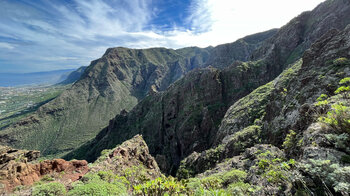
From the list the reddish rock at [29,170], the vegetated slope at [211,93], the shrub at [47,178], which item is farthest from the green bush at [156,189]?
the vegetated slope at [211,93]

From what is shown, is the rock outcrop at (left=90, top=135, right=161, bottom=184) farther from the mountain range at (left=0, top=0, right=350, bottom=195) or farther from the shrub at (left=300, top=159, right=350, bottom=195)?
the shrub at (left=300, top=159, right=350, bottom=195)

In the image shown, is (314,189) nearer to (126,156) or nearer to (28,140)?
(126,156)

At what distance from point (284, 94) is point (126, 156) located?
1147 inches

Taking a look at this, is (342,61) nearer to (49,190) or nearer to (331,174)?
(331,174)

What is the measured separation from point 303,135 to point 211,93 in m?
62.8

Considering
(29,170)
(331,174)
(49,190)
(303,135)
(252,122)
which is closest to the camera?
(331,174)

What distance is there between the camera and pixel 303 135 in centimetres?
960

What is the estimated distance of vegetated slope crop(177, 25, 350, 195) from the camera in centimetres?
523

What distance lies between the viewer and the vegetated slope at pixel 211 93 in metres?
59.9

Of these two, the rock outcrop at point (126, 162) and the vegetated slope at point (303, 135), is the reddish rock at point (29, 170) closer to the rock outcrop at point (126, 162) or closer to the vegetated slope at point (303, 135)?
the rock outcrop at point (126, 162)

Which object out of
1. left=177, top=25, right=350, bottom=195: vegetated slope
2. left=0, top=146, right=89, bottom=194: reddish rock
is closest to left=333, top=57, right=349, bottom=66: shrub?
left=177, top=25, right=350, bottom=195: vegetated slope

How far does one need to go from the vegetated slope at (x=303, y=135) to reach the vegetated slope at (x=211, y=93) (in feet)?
80.5

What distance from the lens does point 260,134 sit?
2511 cm

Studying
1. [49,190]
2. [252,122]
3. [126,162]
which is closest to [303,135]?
[49,190]
